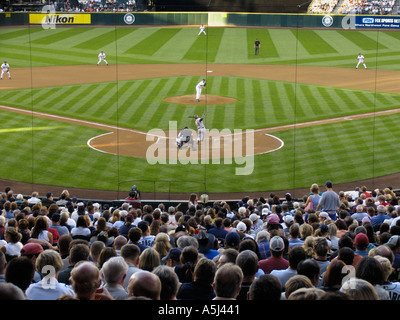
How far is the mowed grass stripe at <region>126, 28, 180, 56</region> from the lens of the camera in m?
60.6

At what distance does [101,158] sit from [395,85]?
87.4 ft

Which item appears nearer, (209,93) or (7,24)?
(209,93)

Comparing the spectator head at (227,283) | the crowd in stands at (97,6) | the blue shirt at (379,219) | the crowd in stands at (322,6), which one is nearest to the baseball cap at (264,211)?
the blue shirt at (379,219)

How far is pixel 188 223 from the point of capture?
11930mm

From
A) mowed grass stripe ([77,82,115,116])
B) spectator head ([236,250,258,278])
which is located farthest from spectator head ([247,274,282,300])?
mowed grass stripe ([77,82,115,116])

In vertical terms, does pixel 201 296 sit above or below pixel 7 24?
below

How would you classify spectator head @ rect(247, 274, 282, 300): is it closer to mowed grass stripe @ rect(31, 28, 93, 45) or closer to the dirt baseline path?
the dirt baseline path

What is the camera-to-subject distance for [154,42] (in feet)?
209

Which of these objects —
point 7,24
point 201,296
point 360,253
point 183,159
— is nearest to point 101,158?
point 183,159

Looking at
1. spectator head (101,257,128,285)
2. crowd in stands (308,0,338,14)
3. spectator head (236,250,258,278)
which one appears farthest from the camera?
crowd in stands (308,0,338,14)

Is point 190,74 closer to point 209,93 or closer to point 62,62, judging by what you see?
point 209,93

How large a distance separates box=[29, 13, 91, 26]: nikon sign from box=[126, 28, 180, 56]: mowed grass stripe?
27.4ft

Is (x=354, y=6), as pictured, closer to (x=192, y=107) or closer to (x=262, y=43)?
(x=262, y=43)

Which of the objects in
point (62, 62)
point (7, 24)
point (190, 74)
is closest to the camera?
point (190, 74)
